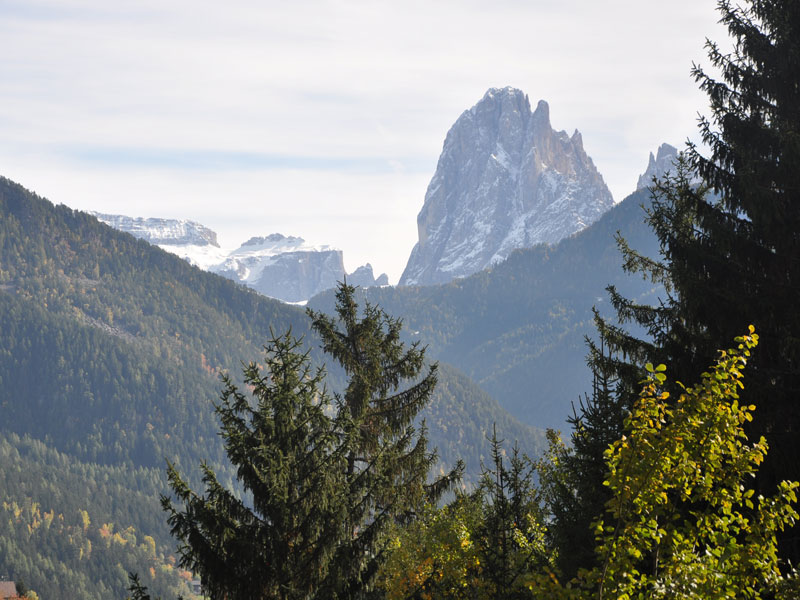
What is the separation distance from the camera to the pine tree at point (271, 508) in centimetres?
1730

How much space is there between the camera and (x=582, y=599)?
1023cm

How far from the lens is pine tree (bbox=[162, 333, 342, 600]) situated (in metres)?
17.3

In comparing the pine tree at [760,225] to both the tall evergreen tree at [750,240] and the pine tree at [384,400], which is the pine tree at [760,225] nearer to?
the tall evergreen tree at [750,240]

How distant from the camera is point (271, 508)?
17.9 meters

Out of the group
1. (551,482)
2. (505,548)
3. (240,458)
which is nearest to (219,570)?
(240,458)

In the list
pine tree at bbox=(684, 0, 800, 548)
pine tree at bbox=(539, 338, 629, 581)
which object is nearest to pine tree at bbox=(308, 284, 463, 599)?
pine tree at bbox=(539, 338, 629, 581)

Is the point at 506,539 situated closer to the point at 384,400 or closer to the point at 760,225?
the point at 760,225

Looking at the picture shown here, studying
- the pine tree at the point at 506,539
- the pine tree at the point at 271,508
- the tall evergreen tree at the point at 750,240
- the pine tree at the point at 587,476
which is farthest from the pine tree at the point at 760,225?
the pine tree at the point at 271,508

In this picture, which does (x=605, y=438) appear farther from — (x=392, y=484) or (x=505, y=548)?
(x=392, y=484)

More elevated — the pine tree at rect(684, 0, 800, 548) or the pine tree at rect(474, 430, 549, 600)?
the pine tree at rect(684, 0, 800, 548)

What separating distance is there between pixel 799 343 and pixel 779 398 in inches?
52.4

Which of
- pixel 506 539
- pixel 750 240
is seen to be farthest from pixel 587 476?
pixel 750 240

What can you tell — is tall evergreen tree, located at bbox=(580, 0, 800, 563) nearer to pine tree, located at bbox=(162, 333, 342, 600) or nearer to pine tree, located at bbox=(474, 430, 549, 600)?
pine tree, located at bbox=(474, 430, 549, 600)

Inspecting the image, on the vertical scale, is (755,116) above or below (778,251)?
above
